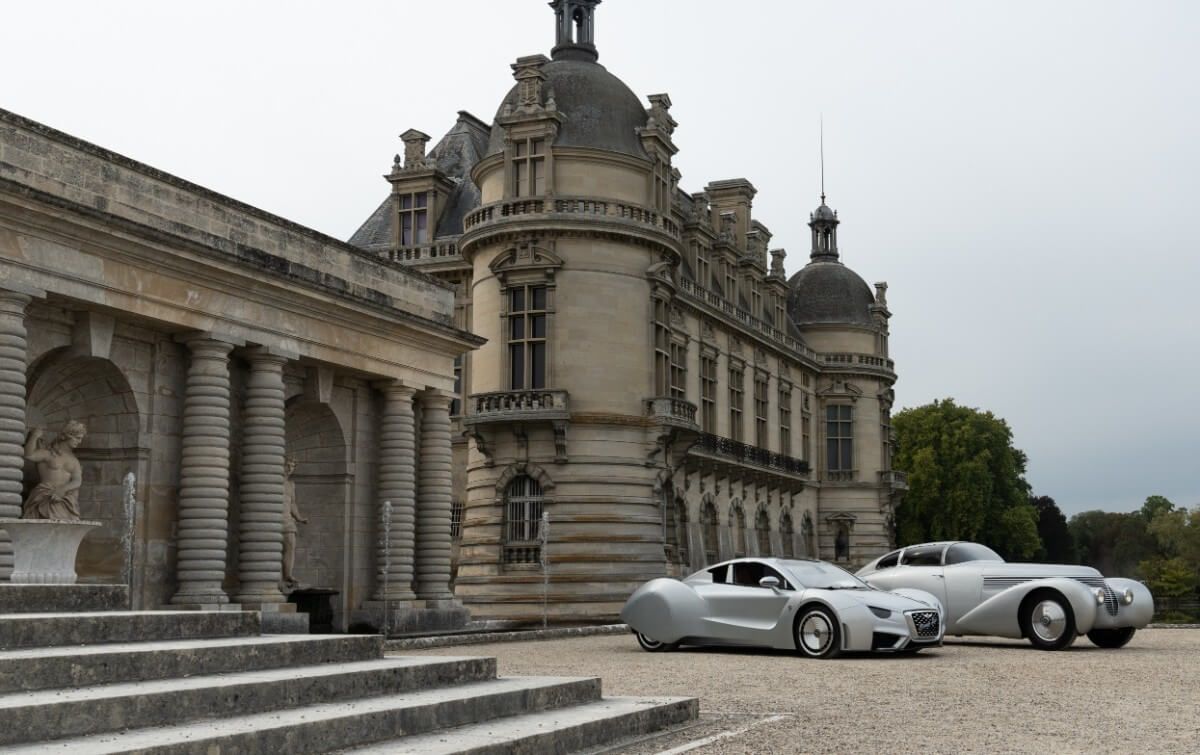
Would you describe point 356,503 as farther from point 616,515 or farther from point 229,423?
point 616,515

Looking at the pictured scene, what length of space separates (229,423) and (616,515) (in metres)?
15.8

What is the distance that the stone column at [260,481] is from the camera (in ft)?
74.1

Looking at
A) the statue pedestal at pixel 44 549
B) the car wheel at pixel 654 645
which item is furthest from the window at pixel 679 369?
the statue pedestal at pixel 44 549

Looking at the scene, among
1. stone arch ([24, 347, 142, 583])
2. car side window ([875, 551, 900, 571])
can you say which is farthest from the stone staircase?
car side window ([875, 551, 900, 571])

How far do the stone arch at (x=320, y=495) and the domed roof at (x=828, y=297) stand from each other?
38.8m

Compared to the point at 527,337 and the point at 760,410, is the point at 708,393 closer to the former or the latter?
the point at 760,410

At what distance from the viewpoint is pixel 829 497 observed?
60156mm

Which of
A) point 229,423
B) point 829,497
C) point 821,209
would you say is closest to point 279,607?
point 229,423

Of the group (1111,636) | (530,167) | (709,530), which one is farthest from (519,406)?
(1111,636)

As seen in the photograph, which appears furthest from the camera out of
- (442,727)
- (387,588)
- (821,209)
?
(821,209)

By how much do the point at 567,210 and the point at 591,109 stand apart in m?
3.59

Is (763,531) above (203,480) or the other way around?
the other way around

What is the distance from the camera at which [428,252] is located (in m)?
42.2

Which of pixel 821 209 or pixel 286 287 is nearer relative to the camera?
pixel 286 287
